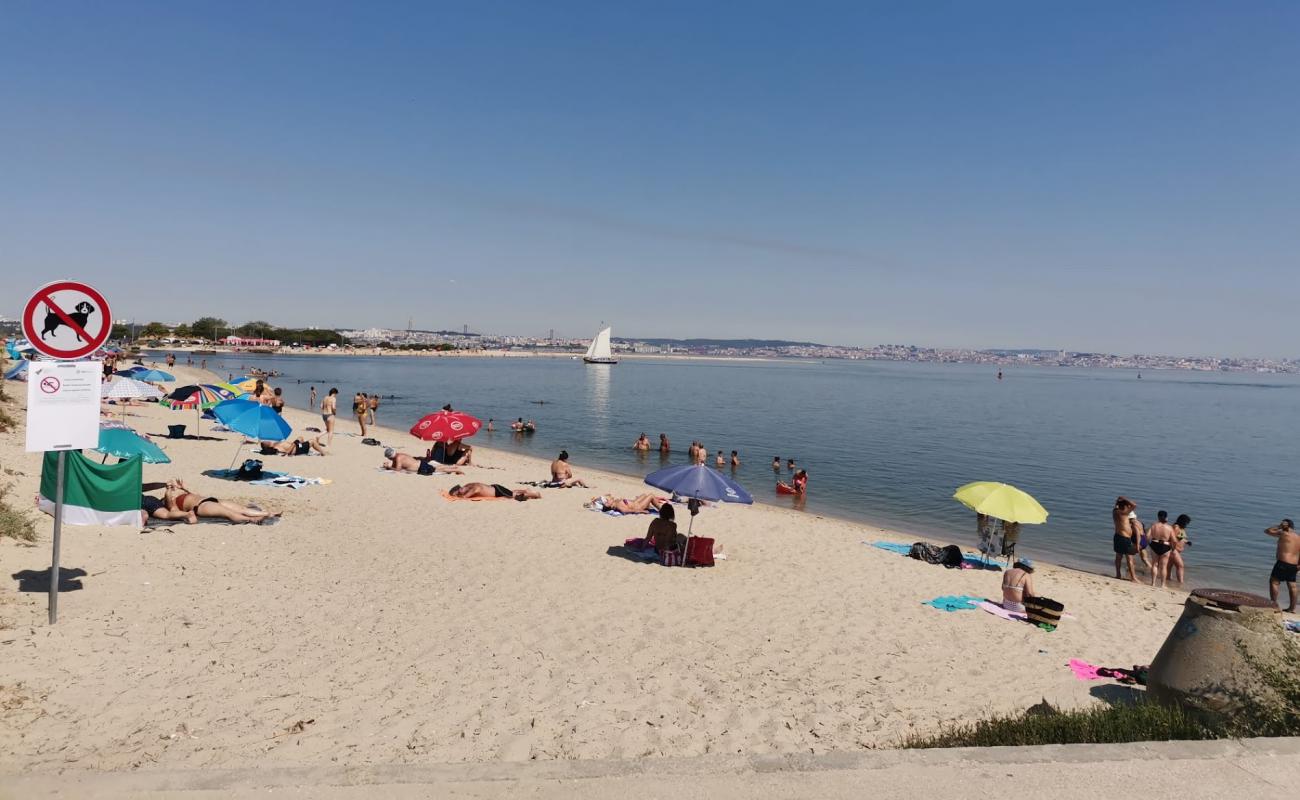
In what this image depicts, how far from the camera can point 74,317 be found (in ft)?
20.2

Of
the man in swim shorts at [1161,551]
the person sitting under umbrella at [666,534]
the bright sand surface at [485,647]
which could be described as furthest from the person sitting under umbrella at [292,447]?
the man in swim shorts at [1161,551]

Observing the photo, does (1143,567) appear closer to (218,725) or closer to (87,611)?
(218,725)

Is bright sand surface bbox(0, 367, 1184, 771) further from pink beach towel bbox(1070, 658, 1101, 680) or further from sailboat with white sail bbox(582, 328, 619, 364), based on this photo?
sailboat with white sail bbox(582, 328, 619, 364)

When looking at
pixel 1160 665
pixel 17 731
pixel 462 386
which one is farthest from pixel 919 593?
pixel 462 386

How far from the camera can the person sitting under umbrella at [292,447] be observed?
2070 centimetres

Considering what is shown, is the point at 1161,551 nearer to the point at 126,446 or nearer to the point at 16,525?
the point at 16,525

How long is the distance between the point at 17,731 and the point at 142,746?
831 mm

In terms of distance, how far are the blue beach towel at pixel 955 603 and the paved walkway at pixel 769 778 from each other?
19.9ft

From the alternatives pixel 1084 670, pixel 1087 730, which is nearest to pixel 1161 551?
pixel 1084 670

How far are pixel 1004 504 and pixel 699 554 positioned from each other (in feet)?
17.5

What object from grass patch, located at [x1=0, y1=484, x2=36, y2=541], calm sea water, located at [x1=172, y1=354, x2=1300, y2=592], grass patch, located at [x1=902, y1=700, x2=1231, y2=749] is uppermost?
grass patch, located at [x1=902, y1=700, x2=1231, y2=749]

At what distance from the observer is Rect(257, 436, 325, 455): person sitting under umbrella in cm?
2070

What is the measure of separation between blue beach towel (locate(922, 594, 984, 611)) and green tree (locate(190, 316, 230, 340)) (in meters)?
195

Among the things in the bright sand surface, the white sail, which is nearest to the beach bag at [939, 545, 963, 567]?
the bright sand surface
